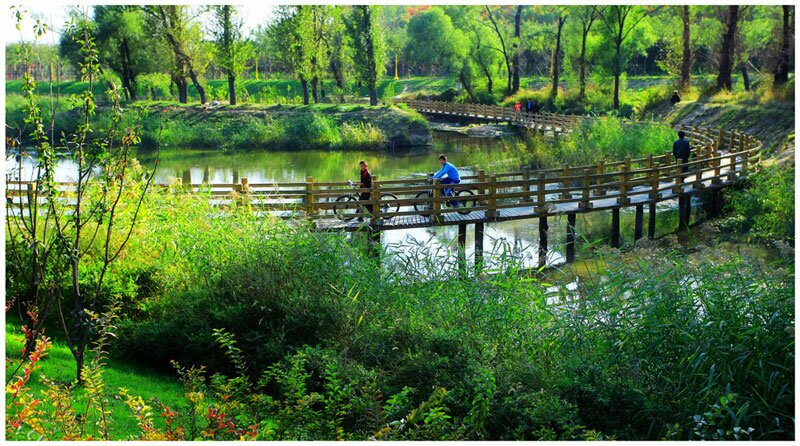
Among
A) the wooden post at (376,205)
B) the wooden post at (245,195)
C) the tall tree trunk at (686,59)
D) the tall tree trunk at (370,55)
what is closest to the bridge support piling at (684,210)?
the wooden post at (376,205)

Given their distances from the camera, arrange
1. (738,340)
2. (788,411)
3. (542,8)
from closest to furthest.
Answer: (788,411) < (738,340) < (542,8)

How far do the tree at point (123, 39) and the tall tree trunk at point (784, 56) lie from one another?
36.5 metres

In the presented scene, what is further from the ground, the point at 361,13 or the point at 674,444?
the point at 361,13

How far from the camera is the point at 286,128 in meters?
42.3

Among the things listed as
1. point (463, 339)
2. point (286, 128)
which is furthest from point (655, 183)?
point (286, 128)

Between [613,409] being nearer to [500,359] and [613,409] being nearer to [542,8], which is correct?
[500,359]

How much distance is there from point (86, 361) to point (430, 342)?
383 cm

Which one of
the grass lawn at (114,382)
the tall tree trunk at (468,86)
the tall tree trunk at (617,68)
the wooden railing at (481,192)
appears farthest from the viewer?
the tall tree trunk at (468,86)

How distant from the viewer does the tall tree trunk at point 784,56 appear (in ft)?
102

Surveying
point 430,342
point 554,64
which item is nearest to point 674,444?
point 430,342

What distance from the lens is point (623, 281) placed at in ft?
25.0

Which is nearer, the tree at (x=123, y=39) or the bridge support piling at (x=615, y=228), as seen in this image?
the bridge support piling at (x=615, y=228)

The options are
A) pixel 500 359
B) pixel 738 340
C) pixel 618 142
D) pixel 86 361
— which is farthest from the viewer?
pixel 618 142

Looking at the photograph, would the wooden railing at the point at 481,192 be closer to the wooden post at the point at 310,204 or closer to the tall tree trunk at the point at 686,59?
the wooden post at the point at 310,204
